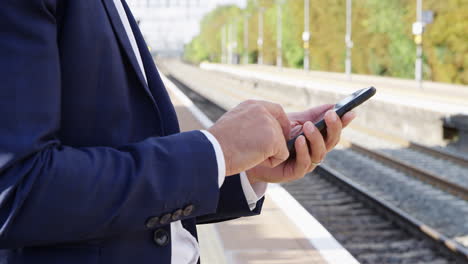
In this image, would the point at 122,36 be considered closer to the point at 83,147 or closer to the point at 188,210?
the point at 83,147

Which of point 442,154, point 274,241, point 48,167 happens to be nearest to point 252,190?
point 48,167

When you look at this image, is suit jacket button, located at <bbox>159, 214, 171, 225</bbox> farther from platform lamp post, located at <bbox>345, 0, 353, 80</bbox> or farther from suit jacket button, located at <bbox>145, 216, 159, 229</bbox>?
platform lamp post, located at <bbox>345, 0, 353, 80</bbox>

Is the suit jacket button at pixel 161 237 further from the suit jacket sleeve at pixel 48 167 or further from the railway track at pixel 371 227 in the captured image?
the railway track at pixel 371 227

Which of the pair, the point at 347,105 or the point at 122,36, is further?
the point at 347,105

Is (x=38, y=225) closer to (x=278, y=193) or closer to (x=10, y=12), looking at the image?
(x=10, y=12)

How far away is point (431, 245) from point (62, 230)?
7007 mm

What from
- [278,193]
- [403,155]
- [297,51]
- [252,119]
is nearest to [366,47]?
[297,51]

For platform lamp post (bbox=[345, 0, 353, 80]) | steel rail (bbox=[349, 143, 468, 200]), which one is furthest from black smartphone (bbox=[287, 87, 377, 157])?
platform lamp post (bbox=[345, 0, 353, 80])

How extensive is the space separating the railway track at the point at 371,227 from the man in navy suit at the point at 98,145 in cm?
605

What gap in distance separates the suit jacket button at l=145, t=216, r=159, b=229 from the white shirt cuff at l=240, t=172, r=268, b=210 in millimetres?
528

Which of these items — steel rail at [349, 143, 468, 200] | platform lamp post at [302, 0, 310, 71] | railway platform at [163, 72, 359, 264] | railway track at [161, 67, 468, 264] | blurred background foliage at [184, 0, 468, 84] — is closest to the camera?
railway platform at [163, 72, 359, 264]

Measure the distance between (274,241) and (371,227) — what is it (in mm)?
4196

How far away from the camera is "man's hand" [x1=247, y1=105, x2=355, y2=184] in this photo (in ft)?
5.44

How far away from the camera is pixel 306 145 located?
1.66 metres
